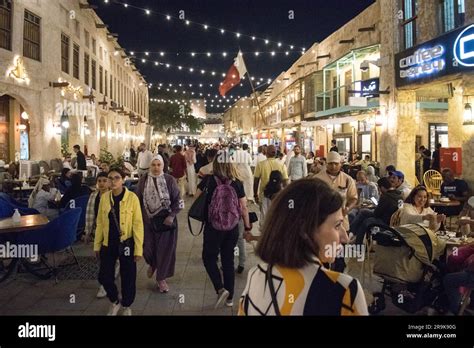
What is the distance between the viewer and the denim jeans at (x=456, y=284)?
4605 millimetres

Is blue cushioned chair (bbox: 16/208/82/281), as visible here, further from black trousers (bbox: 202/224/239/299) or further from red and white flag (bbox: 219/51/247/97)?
red and white flag (bbox: 219/51/247/97)

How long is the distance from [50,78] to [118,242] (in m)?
14.8

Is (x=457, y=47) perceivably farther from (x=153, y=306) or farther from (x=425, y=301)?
(x=153, y=306)

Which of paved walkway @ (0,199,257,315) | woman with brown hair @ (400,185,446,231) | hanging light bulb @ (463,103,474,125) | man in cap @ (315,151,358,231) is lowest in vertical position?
paved walkway @ (0,199,257,315)

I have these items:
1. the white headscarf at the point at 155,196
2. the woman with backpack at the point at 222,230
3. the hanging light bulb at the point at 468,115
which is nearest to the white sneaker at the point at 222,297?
the woman with backpack at the point at 222,230

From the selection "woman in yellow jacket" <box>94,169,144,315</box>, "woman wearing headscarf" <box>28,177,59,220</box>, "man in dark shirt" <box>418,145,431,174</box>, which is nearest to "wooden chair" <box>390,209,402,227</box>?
"woman in yellow jacket" <box>94,169,144,315</box>

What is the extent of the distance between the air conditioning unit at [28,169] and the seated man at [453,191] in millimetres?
12660

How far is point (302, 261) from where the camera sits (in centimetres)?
186

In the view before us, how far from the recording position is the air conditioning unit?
49.6 ft

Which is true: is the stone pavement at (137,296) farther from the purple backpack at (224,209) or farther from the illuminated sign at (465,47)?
the illuminated sign at (465,47)

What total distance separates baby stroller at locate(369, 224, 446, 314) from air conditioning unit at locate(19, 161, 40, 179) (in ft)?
43.3
